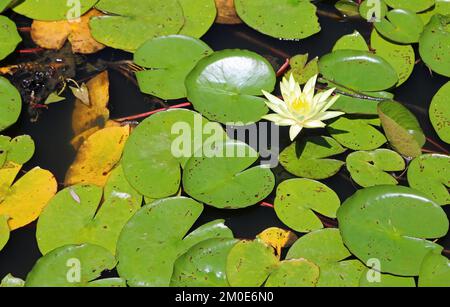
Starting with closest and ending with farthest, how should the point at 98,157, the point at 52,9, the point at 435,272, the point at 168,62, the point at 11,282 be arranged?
the point at 435,272 → the point at 11,282 → the point at 98,157 → the point at 168,62 → the point at 52,9

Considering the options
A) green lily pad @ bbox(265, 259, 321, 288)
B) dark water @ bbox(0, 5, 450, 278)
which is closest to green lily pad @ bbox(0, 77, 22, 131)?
dark water @ bbox(0, 5, 450, 278)

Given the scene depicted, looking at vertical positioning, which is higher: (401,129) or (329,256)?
(401,129)

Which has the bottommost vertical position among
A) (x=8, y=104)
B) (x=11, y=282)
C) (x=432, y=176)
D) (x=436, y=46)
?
(x=11, y=282)

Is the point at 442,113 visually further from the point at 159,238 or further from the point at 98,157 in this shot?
the point at 98,157

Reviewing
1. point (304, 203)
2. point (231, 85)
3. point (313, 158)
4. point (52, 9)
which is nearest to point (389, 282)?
point (304, 203)

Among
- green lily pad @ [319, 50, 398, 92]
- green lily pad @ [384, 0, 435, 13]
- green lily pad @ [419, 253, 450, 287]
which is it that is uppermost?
green lily pad @ [384, 0, 435, 13]

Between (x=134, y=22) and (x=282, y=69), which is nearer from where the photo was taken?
(x=282, y=69)

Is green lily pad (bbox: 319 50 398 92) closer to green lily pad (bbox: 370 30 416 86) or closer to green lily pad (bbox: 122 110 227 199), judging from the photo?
green lily pad (bbox: 370 30 416 86)
